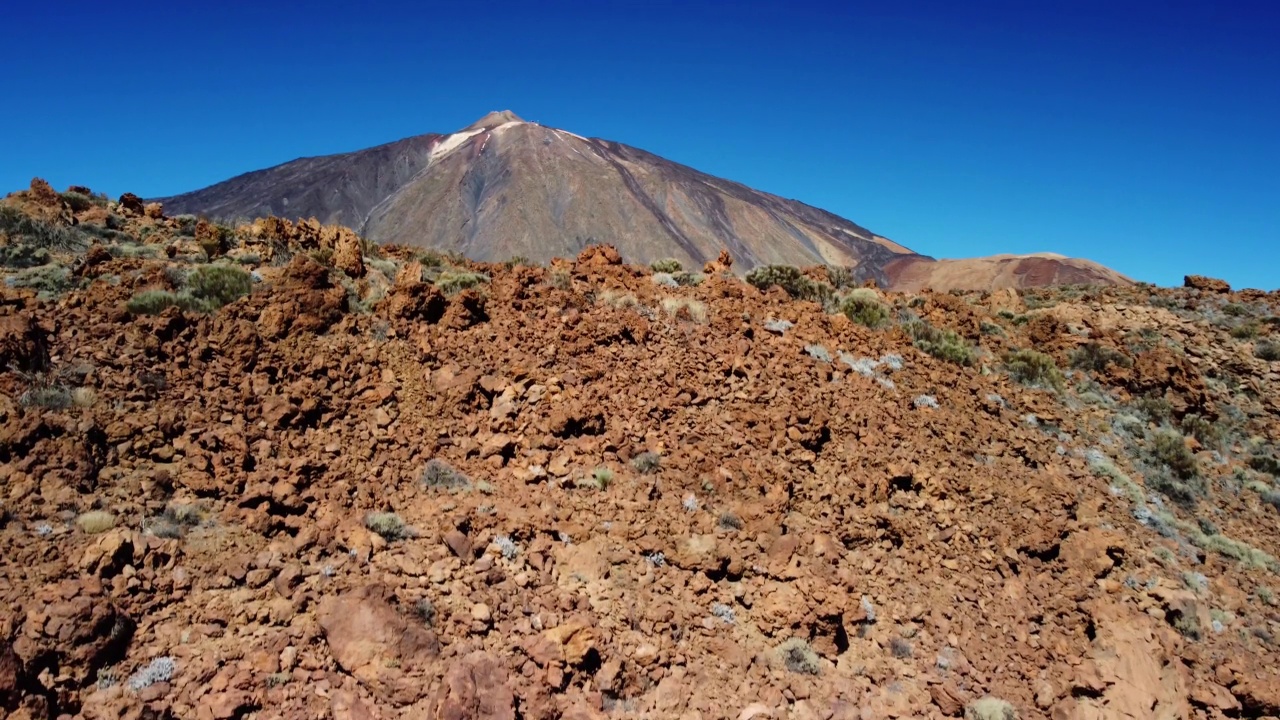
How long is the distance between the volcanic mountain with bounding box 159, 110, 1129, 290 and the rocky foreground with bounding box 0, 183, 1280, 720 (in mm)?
47158

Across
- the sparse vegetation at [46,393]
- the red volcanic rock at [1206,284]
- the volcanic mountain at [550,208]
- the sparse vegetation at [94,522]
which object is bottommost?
the sparse vegetation at [94,522]

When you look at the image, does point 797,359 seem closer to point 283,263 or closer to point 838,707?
point 838,707

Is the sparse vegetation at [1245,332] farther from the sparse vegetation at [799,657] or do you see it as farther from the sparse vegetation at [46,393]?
the sparse vegetation at [46,393]

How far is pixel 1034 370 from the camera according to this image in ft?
35.4

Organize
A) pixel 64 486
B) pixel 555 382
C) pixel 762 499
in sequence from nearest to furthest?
pixel 64 486, pixel 762 499, pixel 555 382

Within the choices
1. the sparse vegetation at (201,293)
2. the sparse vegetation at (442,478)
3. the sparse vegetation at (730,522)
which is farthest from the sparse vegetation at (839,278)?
the sparse vegetation at (201,293)

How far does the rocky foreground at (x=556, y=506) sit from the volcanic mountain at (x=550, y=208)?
1857 inches

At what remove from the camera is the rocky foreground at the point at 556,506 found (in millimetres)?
4672

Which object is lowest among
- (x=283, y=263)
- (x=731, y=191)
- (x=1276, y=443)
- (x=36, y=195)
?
(x=1276, y=443)

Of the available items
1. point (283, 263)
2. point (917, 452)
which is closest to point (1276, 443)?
point (917, 452)

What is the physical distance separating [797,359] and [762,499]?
2.57 m

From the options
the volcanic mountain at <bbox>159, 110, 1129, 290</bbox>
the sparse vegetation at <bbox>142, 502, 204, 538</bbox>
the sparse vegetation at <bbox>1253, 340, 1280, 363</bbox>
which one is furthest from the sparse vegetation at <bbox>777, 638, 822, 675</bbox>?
the volcanic mountain at <bbox>159, 110, 1129, 290</bbox>

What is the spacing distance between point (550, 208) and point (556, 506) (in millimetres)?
60728

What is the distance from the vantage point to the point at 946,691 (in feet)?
18.8
